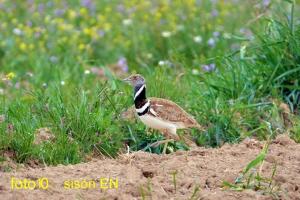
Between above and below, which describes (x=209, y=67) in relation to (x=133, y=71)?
below

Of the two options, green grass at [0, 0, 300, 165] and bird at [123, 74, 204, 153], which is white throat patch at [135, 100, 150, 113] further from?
green grass at [0, 0, 300, 165]

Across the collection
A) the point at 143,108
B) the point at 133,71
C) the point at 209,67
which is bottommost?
the point at 209,67

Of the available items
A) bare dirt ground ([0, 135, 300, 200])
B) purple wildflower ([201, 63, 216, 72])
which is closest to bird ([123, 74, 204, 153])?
bare dirt ground ([0, 135, 300, 200])

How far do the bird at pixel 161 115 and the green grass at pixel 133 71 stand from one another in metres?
0.32

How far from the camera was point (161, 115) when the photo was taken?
24.1 feet

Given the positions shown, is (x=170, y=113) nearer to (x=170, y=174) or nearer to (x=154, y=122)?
(x=154, y=122)

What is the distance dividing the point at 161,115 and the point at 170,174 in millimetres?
1009

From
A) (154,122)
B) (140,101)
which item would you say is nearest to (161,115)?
(154,122)

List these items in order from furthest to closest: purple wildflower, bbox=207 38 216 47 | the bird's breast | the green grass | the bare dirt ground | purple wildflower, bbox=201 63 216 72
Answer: purple wildflower, bbox=207 38 216 47
purple wildflower, bbox=201 63 216 72
the green grass
the bird's breast
the bare dirt ground

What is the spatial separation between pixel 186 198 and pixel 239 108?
2.52 metres

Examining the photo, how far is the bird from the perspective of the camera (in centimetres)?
734

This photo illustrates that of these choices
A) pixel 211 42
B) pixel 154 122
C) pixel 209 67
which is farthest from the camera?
pixel 211 42

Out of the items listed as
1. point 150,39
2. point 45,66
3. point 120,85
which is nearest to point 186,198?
point 120,85

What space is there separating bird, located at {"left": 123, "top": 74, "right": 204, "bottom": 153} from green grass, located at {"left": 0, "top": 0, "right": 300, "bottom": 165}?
32 cm
